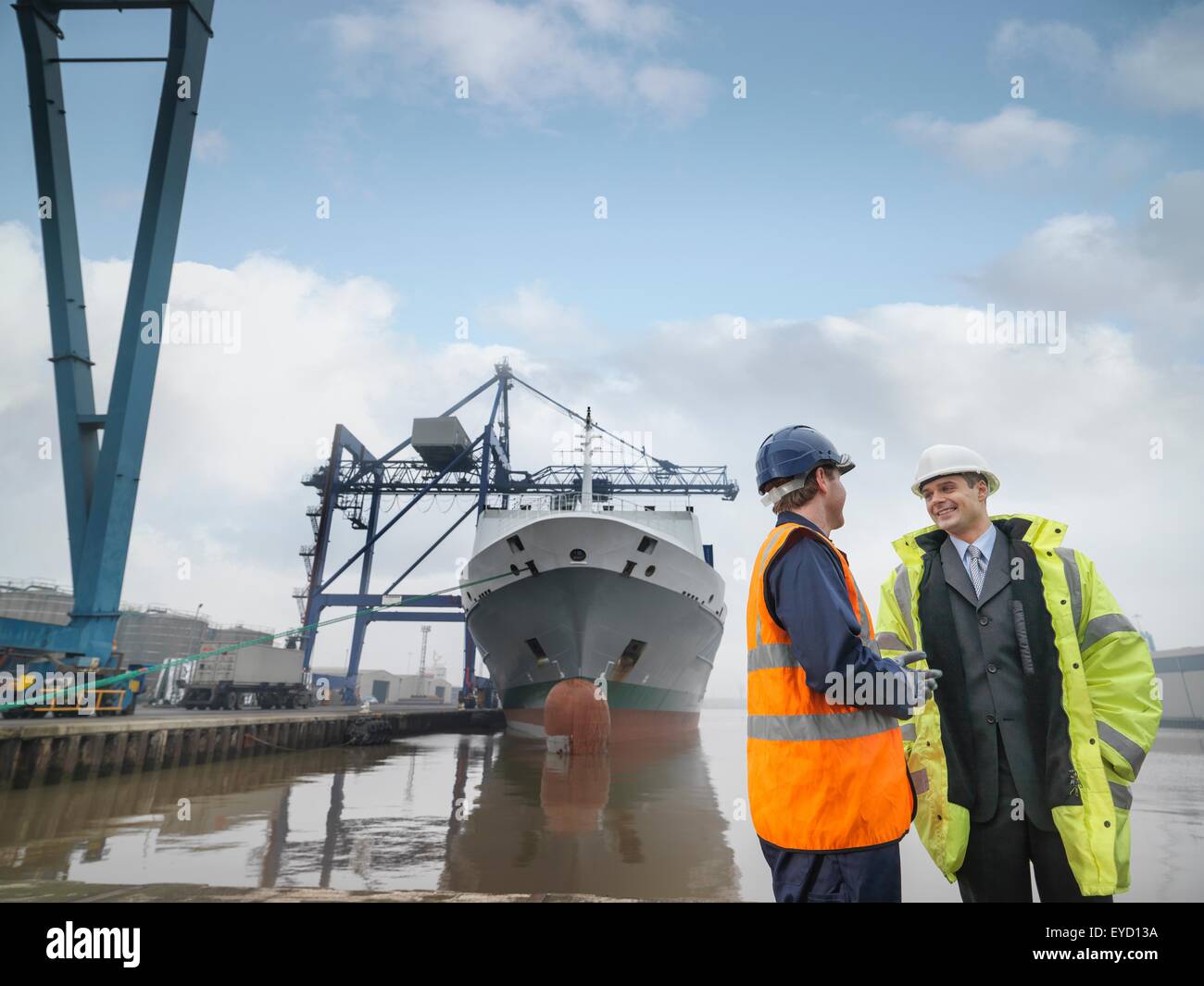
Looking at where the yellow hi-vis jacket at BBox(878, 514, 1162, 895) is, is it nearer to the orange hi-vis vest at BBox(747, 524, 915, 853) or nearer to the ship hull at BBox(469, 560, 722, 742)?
the orange hi-vis vest at BBox(747, 524, 915, 853)

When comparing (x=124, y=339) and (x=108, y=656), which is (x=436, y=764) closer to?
(x=108, y=656)

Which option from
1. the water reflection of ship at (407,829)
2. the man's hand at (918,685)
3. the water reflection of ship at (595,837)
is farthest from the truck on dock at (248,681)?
the man's hand at (918,685)

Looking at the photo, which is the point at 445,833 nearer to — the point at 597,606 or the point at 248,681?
the point at 597,606

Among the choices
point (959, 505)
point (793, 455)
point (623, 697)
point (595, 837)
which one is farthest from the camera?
point (623, 697)

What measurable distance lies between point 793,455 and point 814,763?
1.12 metres

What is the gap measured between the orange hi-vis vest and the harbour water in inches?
157

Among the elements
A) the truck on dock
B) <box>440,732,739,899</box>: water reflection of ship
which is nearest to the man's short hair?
<box>440,732,739,899</box>: water reflection of ship

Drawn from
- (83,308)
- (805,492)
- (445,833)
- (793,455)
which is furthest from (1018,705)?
(83,308)

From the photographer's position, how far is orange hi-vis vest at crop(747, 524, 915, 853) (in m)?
2.03

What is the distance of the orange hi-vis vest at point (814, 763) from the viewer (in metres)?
2.03

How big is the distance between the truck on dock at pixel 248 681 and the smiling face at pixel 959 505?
110 feet

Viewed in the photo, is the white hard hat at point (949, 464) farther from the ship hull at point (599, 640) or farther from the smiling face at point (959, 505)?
the ship hull at point (599, 640)

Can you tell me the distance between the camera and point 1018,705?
255 centimetres
